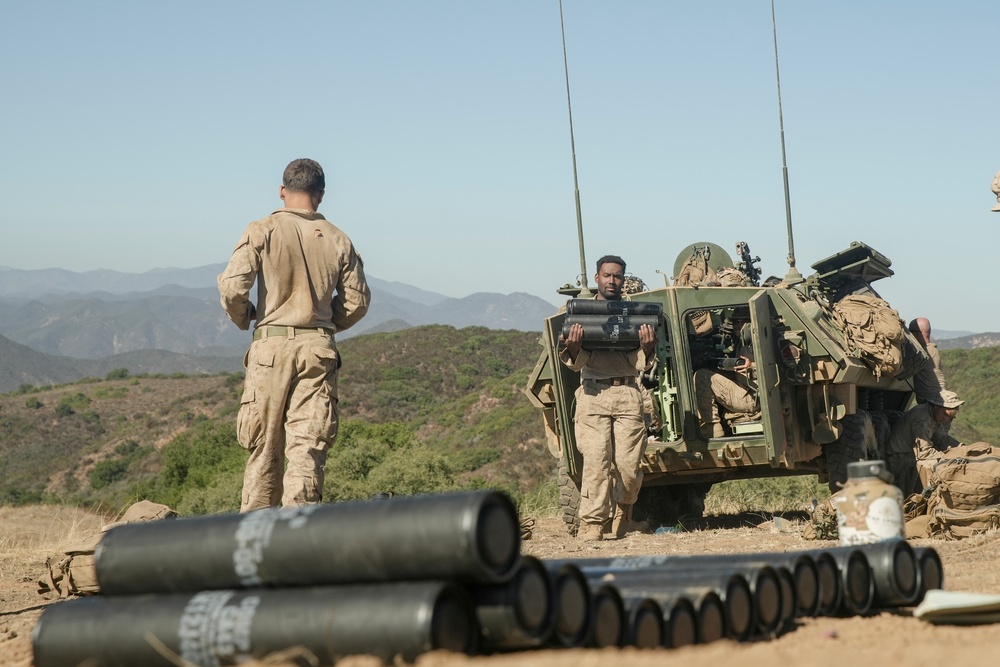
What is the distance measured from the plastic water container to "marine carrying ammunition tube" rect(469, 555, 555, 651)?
2031mm

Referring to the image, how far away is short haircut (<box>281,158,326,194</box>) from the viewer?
7282 mm

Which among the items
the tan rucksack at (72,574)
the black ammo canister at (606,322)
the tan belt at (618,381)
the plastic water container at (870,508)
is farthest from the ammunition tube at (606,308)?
the plastic water container at (870,508)

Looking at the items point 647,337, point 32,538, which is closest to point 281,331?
point 647,337

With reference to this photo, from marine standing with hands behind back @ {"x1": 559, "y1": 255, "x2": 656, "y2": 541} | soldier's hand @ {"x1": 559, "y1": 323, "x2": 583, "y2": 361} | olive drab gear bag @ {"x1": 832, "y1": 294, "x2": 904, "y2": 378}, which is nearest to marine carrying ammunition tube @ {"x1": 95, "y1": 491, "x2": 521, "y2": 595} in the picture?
soldier's hand @ {"x1": 559, "y1": 323, "x2": 583, "y2": 361}

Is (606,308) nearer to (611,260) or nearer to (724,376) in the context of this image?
(611,260)

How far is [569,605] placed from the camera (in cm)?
377

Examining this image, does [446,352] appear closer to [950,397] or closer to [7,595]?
[950,397]

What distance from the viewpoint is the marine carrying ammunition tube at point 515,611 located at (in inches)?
140

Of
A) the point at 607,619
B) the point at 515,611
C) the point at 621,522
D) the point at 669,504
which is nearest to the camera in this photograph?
the point at 515,611

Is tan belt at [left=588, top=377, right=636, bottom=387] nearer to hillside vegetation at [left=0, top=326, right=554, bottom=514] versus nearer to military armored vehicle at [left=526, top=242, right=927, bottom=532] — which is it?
military armored vehicle at [left=526, top=242, right=927, bottom=532]

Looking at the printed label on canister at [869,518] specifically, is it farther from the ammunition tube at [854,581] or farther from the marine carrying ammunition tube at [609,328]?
the marine carrying ammunition tube at [609,328]

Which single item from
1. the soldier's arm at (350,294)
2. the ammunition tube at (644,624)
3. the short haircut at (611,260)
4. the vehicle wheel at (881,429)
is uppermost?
the short haircut at (611,260)

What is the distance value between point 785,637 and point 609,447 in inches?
222

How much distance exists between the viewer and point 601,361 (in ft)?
32.5
